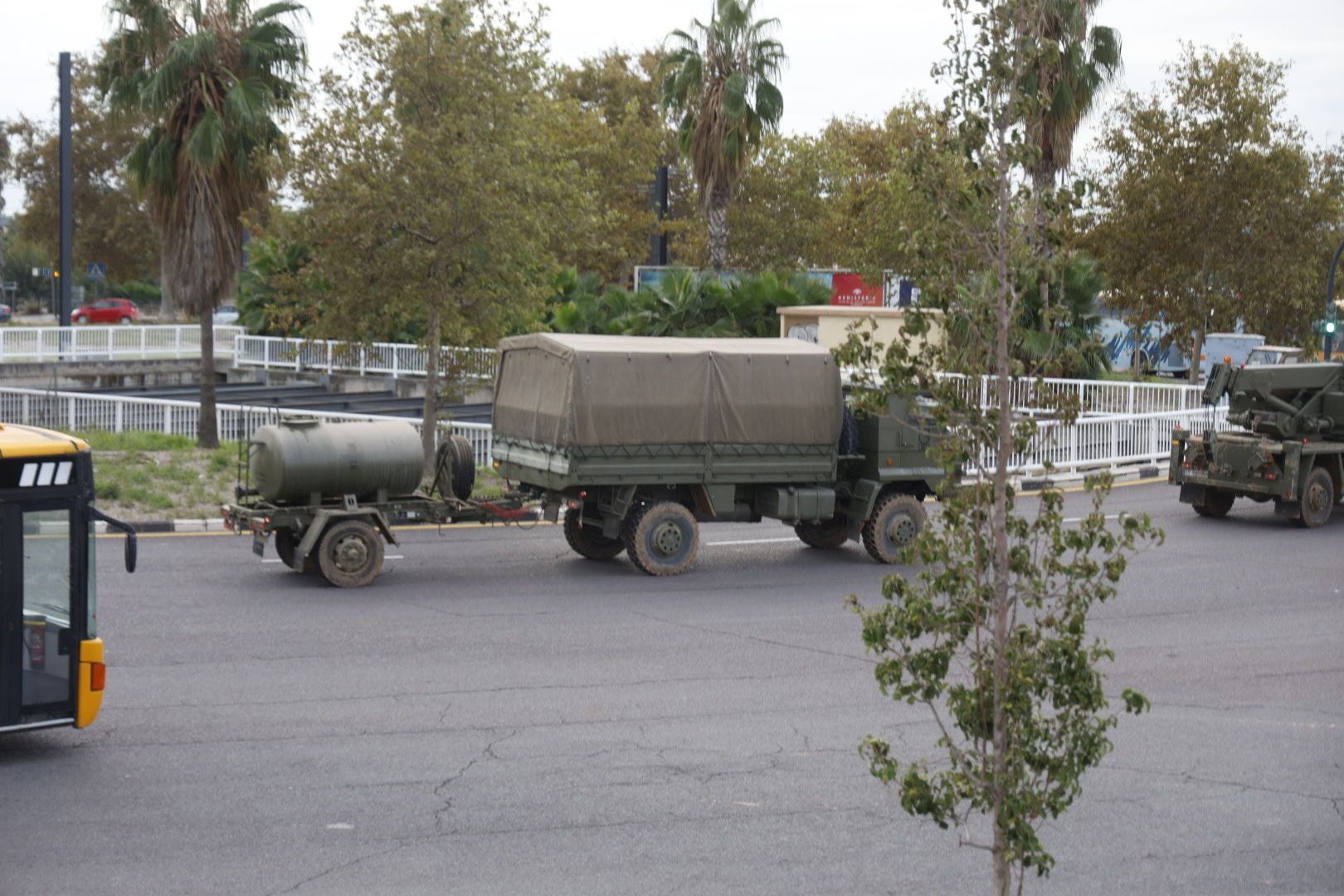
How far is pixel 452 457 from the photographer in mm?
16734

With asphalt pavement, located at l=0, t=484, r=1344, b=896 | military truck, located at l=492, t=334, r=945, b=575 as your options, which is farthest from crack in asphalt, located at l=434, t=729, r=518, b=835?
military truck, located at l=492, t=334, r=945, b=575

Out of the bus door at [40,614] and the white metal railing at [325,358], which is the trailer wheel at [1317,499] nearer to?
the bus door at [40,614]

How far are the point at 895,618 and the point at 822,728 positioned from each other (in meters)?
5.55

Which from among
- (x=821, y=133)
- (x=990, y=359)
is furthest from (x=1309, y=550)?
(x=821, y=133)

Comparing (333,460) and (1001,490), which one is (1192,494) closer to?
(333,460)

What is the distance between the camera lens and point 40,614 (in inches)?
373

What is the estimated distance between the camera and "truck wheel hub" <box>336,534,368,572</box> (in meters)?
15.6

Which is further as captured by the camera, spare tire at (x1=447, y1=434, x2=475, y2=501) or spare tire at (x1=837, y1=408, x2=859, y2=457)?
spare tire at (x1=837, y1=408, x2=859, y2=457)

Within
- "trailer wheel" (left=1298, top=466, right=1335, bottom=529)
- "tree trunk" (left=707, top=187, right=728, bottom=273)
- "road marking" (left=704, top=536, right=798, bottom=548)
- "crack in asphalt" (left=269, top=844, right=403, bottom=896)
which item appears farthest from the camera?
"tree trunk" (left=707, top=187, right=728, bottom=273)

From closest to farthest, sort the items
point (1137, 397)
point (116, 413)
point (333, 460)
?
point (333, 460), point (116, 413), point (1137, 397)

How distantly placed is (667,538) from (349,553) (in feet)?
11.1

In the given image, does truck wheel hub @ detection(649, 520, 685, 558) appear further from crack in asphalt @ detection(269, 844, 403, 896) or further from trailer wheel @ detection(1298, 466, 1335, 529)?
trailer wheel @ detection(1298, 466, 1335, 529)

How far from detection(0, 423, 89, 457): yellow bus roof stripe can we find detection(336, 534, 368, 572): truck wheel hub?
592 cm

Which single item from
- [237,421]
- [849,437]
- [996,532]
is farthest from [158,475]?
[996,532]
